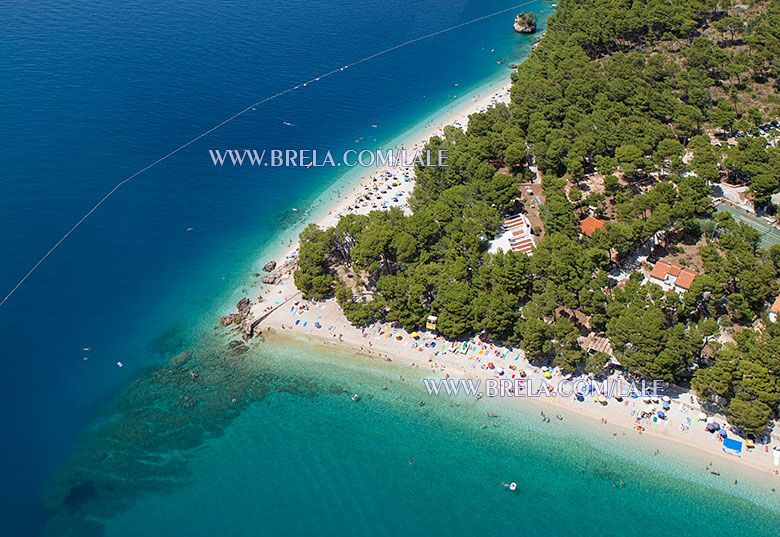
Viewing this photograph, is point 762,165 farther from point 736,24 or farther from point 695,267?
point 736,24

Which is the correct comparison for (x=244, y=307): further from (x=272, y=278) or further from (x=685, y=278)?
(x=685, y=278)

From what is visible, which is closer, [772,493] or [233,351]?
[772,493]

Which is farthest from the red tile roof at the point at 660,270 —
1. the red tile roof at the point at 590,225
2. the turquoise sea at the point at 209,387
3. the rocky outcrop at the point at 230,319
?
the rocky outcrop at the point at 230,319

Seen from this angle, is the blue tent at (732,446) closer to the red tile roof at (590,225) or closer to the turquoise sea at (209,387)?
the turquoise sea at (209,387)

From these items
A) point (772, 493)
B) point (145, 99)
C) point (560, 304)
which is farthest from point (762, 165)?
point (145, 99)

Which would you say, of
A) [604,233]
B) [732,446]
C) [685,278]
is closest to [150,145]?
[604,233]

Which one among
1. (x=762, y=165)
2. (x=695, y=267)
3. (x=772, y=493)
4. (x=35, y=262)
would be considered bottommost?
(x=772, y=493)

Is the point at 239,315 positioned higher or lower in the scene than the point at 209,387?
higher

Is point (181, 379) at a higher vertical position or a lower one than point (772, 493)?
higher
